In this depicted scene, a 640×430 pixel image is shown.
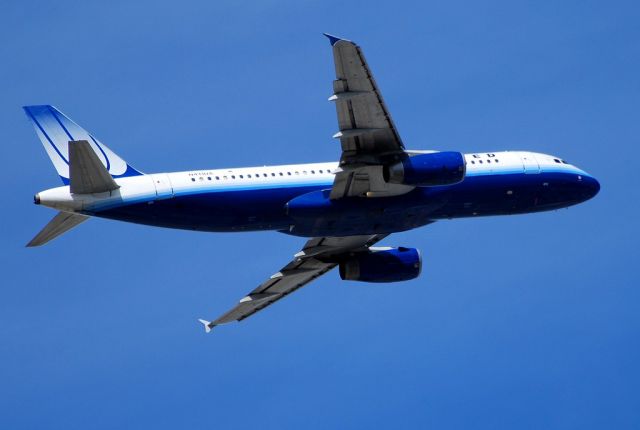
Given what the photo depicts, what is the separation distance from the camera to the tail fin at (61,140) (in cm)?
6253

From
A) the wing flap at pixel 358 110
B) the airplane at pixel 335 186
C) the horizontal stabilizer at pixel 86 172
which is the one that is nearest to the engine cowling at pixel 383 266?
the airplane at pixel 335 186

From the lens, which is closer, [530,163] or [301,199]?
[301,199]

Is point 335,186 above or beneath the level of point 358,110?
beneath

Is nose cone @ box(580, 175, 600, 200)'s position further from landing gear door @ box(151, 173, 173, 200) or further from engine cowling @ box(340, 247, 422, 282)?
landing gear door @ box(151, 173, 173, 200)

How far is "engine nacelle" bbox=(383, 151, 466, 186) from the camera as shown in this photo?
6169 centimetres

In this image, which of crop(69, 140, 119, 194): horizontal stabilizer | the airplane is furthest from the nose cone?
crop(69, 140, 119, 194): horizontal stabilizer

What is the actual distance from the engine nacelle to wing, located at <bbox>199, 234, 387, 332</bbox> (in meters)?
9.56

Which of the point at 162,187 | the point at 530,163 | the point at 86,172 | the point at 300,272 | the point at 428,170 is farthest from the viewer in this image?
the point at 300,272

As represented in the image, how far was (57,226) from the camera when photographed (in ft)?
200

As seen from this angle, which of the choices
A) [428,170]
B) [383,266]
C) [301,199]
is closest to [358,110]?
[428,170]

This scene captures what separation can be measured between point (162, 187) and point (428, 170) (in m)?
11.6

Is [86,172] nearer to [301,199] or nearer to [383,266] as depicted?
[301,199]

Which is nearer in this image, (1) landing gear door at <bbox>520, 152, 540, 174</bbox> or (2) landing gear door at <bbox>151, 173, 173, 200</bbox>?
(2) landing gear door at <bbox>151, 173, 173, 200</bbox>

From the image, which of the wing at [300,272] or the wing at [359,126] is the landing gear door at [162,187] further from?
the wing at [300,272]
